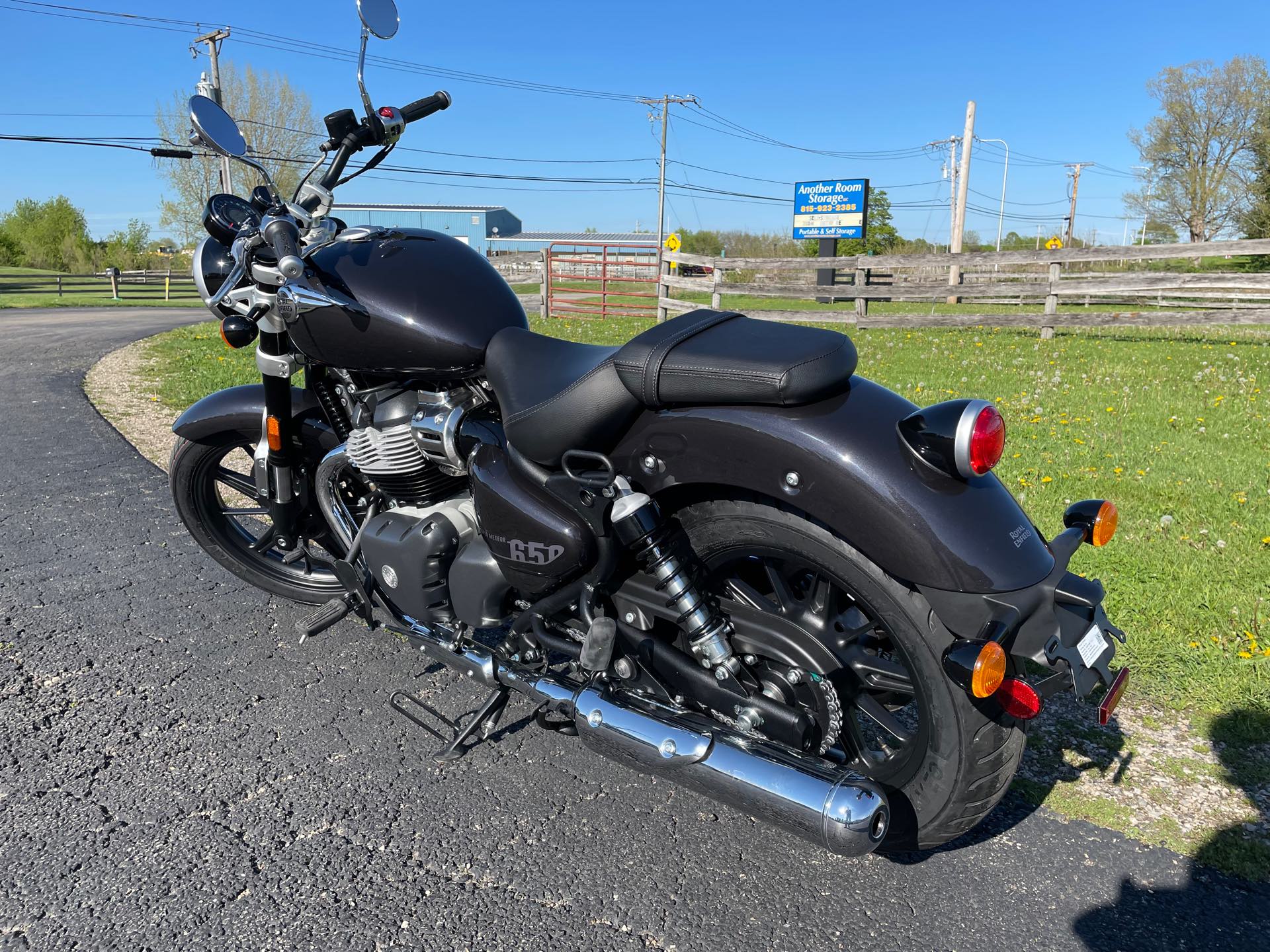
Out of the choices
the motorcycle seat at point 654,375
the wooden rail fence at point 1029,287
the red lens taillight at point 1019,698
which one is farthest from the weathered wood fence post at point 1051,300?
the red lens taillight at point 1019,698

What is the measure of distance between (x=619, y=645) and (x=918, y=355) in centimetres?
972

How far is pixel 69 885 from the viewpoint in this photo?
2240 mm

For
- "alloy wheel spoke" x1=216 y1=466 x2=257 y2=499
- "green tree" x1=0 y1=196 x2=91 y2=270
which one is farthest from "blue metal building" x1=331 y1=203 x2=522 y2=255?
"alloy wheel spoke" x1=216 y1=466 x2=257 y2=499

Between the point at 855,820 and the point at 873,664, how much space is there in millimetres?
459

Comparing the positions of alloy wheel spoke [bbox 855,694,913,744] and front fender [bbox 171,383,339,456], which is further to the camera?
front fender [bbox 171,383,339,456]

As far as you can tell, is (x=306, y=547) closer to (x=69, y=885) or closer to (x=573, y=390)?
(x=69, y=885)

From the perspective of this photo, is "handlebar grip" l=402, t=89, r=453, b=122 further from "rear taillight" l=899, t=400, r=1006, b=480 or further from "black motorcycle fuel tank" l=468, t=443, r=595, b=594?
"rear taillight" l=899, t=400, r=1006, b=480

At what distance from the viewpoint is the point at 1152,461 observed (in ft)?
18.7

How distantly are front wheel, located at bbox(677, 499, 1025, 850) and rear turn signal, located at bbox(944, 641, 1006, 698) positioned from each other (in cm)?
12

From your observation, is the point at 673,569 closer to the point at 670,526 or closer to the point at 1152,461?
the point at 670,526

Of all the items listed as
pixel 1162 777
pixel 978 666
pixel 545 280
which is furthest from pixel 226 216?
pixel 545 280

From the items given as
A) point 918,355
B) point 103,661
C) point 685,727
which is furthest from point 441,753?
point 918,355

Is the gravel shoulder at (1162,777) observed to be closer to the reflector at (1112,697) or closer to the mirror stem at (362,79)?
the reflector at (1112,697)

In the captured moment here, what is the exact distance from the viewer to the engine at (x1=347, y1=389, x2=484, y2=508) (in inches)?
111
